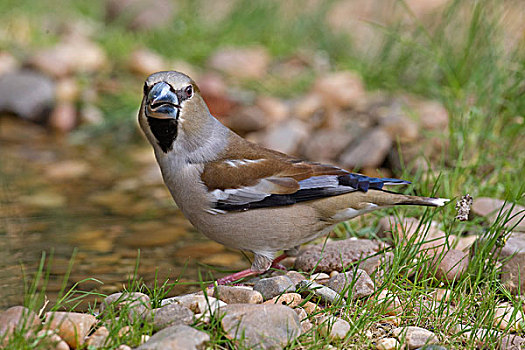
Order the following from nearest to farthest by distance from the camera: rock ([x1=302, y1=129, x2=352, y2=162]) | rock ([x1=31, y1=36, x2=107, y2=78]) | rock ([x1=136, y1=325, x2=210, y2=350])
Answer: rock ([x1=136, y1=325, x2=210, y2=350]) < rock ([x1=302, y1=129, x2=352, y2=162]) < rock ([x1=31, y1=36, x2=107, y2=78])

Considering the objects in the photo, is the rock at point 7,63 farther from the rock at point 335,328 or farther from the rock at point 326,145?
the rock at point 335,328

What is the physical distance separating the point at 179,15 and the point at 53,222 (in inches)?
218

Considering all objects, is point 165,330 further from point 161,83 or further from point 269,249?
point 161,83

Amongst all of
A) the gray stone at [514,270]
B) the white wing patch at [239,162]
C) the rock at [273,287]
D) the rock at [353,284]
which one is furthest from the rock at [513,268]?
the white wing patch at [239,162]

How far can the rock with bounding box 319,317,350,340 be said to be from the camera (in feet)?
11.4

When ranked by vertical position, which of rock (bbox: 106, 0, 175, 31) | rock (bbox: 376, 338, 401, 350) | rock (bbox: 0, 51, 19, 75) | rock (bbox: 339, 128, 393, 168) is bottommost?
rock (bbox: 376, 338, 401, 350)

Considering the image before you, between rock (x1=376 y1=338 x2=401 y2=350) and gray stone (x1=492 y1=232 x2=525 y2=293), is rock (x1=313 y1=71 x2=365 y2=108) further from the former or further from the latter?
rock (x1=376 y1=338 x2=401 y2=350)

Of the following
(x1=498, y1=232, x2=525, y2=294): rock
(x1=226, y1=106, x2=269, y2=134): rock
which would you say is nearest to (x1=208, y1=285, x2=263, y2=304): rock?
(x1=498, y1=232, x2=525, y2=294): rock

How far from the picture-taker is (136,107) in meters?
8.27

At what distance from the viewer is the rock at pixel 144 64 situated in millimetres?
8695

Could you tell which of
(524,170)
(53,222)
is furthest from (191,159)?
(524,170)

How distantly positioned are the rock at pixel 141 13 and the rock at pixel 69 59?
121 centimetres

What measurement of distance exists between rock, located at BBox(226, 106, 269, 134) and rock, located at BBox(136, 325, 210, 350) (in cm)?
475

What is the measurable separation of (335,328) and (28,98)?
20.4ft
